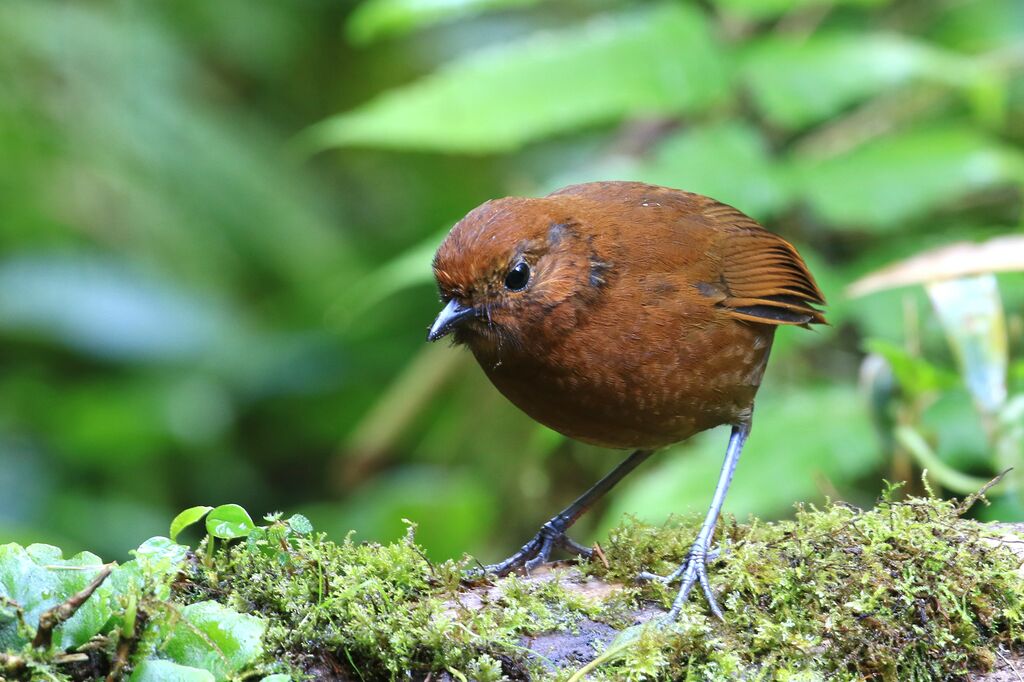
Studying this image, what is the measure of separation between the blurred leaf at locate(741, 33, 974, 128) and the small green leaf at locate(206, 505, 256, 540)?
294 cm

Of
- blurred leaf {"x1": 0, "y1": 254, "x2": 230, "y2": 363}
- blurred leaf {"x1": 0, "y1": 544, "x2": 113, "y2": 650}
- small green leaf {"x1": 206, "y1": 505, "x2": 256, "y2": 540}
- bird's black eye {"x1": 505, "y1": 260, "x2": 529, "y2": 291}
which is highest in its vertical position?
blurred leaf {"x1": 0, "y1": 254, "x2": 230, "y2": 363}

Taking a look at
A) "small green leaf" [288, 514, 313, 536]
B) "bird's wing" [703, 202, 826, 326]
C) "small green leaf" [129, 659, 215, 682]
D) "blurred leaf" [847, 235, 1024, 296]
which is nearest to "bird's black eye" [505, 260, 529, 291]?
"bird's wing" [703, 202, 826, 326]

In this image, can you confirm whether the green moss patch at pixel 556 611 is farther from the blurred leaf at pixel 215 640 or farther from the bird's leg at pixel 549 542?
the bird's leg at pixel 549 542

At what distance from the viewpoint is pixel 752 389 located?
325 centimetres

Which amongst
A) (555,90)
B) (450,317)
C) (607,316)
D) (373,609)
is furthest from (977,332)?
(373,609)

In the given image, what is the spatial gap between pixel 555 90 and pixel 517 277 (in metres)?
1.65

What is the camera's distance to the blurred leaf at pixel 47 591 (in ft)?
5.81

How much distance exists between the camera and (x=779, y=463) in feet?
12.9

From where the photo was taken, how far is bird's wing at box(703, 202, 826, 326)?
3.26 metres

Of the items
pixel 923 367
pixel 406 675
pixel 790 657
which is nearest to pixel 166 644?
pixel 406 675

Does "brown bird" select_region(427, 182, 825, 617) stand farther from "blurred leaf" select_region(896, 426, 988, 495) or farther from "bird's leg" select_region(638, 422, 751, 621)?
"blurred leaf" select_region(896, 426, 988, 495)

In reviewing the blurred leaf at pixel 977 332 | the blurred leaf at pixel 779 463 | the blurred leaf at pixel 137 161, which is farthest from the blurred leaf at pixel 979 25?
the blurred leaf at pixel 137 161

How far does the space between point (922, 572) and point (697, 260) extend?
1173 millimetres

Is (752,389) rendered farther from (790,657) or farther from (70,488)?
(70,488)
